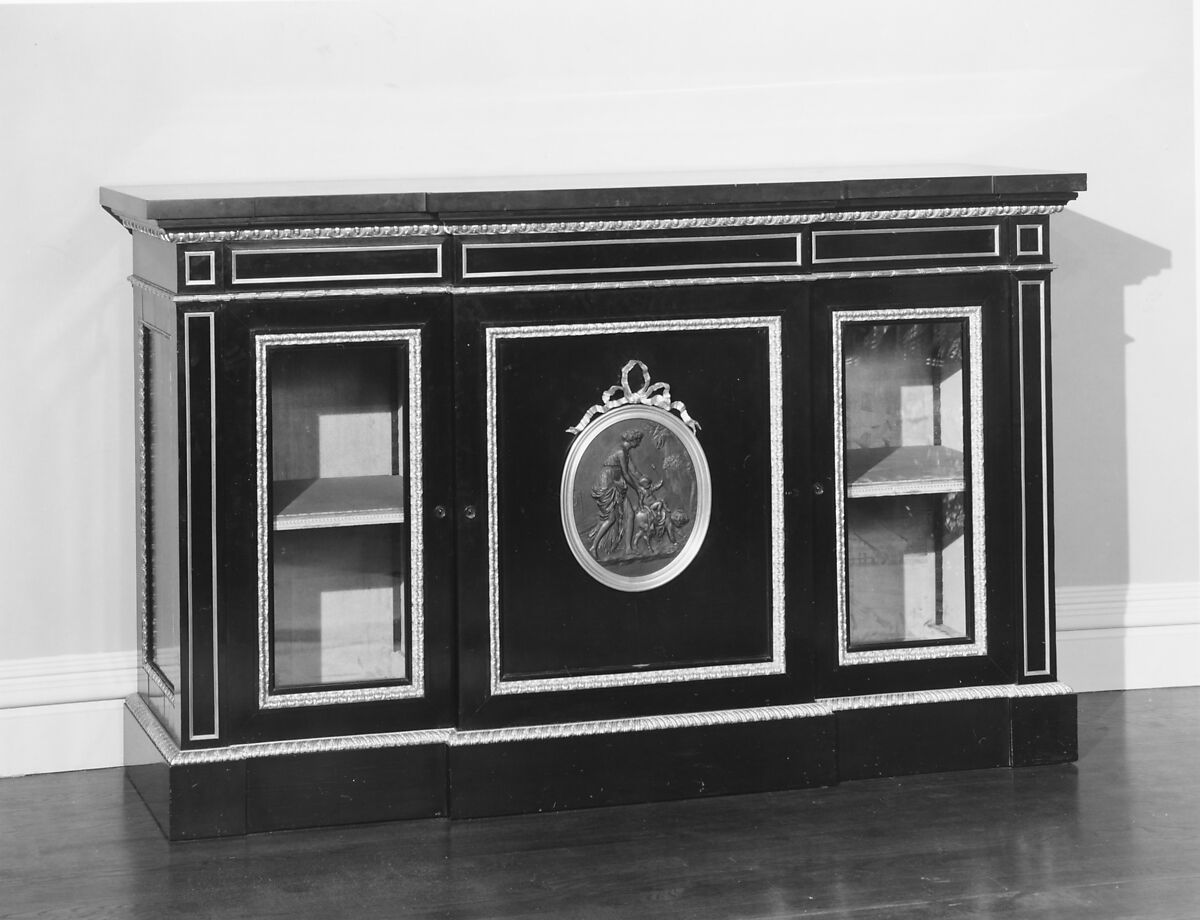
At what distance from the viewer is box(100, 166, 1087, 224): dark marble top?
140 inches

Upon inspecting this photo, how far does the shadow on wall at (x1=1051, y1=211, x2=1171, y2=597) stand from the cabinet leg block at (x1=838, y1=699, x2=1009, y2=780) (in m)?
0.79

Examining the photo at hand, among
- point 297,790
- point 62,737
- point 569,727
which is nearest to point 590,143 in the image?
point 569,727

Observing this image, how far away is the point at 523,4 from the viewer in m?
4.28

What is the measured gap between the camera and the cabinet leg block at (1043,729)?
159 inches

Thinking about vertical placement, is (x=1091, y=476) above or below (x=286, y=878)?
above

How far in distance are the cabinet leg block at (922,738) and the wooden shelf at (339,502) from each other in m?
1.05

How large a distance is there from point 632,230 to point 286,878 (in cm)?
141

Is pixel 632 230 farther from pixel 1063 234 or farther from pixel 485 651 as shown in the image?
pixel 1063 234

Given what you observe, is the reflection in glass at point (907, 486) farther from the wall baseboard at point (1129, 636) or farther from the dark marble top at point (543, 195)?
the wall baseboard at point (1129, 636)

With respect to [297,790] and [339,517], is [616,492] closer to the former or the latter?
Result: [339,517]

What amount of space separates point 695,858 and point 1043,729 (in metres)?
0.96

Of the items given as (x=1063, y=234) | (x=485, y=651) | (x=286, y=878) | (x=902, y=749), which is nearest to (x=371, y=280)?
(x=485, y=651)

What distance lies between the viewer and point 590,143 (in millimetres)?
4363

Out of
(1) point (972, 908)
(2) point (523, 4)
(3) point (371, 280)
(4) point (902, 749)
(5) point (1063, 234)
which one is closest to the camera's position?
(1) point (972, 908)
